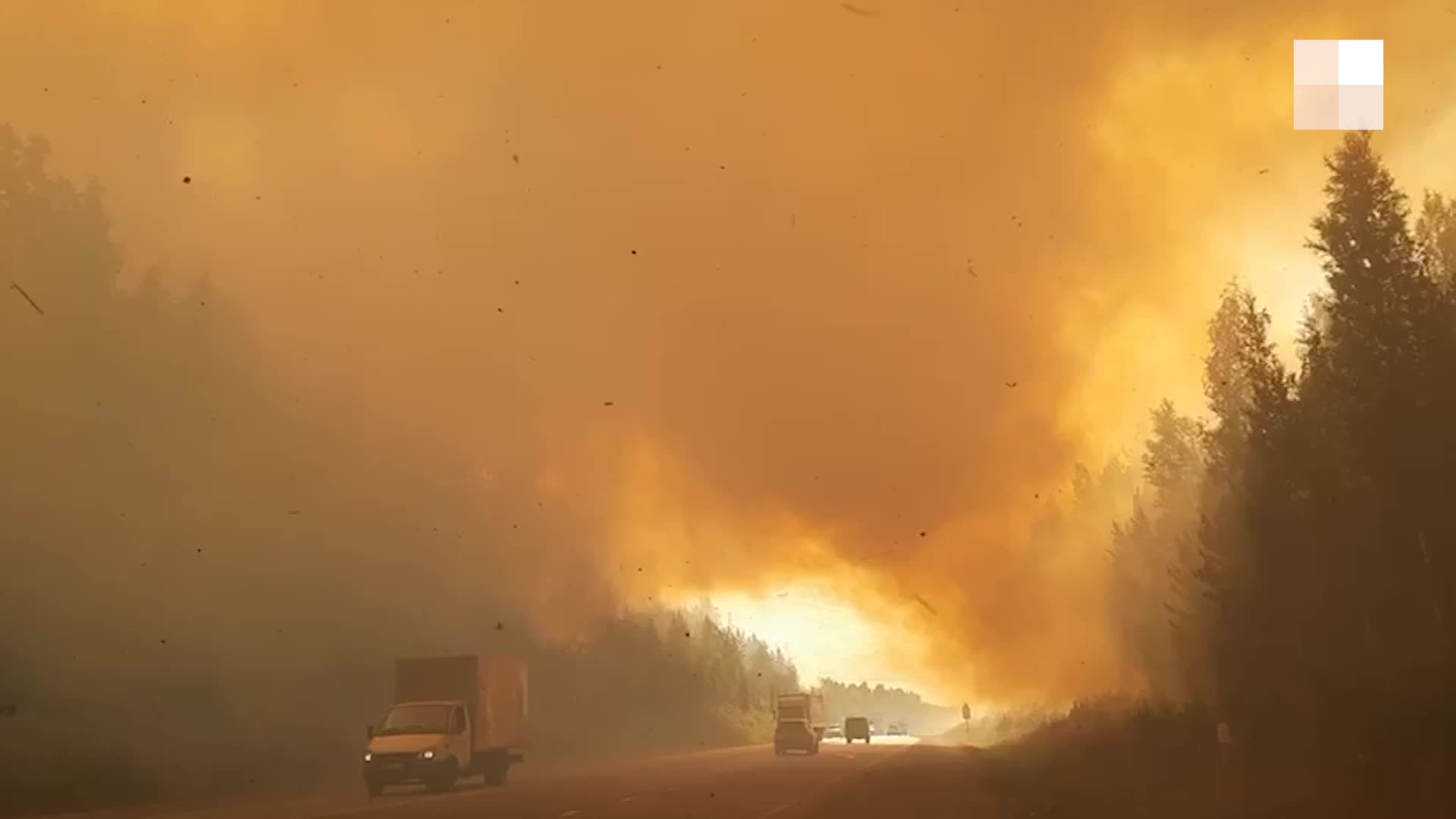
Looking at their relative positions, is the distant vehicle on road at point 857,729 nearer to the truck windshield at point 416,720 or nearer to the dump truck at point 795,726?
the dump truck at point 795,726

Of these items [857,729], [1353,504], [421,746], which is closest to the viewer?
[421,746]

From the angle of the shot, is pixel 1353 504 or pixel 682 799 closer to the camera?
pixel 682 799

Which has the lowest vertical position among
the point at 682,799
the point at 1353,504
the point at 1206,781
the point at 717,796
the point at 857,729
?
the point at 857,729

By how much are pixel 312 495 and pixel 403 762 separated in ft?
127

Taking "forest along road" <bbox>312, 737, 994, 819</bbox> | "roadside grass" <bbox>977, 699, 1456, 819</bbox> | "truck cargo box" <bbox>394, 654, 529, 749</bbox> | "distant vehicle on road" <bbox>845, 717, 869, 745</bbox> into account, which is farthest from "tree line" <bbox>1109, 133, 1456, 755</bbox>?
"distant vehicle on road" <bbox>845, 717, 869, 745</bbox>

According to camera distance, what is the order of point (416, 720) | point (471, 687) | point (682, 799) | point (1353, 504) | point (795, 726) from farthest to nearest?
point (795, 726), point (1353, 504), point (471, 687), point (416, 720), point (682, 799)

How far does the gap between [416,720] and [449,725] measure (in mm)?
1029

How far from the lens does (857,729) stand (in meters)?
117

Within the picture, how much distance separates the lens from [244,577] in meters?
61.9

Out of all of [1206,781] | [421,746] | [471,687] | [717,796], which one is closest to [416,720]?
[421,746]

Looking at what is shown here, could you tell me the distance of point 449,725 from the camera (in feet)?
124

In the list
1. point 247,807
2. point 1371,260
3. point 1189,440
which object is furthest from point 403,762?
point 1189,440

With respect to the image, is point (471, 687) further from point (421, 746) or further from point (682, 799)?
point (682, 799)

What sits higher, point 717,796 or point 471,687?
point 471,687
